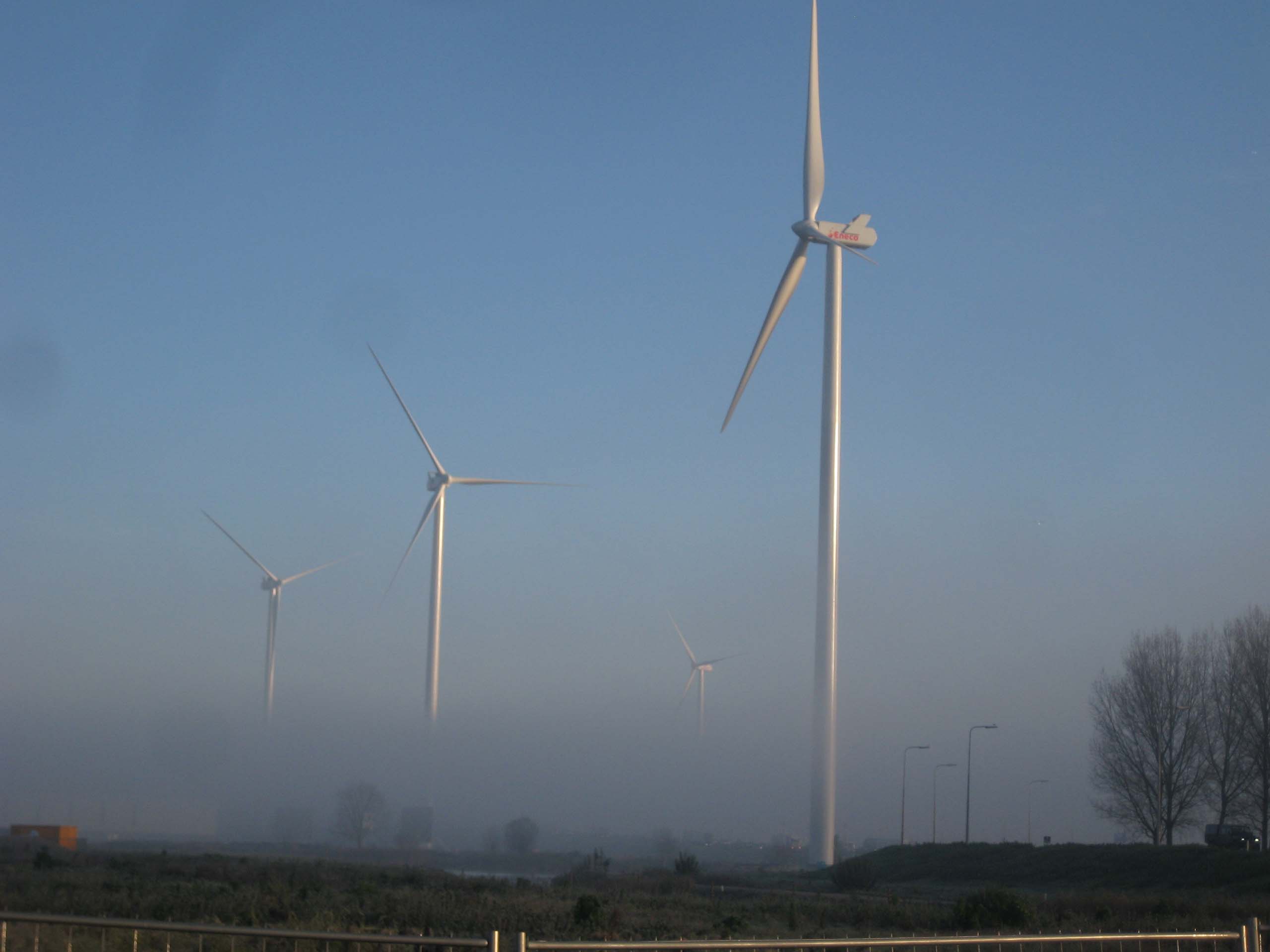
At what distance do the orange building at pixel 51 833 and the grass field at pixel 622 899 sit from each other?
45.0 ft

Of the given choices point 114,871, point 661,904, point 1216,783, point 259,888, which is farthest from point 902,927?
point 1216,783

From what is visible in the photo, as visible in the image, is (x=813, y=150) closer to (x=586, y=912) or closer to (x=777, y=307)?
(x=777, y=307)

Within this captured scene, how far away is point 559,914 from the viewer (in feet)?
94.5

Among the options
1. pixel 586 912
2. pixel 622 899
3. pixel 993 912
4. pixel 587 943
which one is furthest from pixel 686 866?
pixel 587 943

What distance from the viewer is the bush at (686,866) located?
57.5 m

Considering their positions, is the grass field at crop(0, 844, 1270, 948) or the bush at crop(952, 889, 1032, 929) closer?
the grass field at crop(0, 844, 1270, 948)

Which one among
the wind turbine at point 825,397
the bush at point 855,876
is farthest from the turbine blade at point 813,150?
the bush at point 855,876

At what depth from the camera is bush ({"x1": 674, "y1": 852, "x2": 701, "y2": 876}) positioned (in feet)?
189

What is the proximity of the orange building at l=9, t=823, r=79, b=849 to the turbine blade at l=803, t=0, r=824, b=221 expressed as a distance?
53.6m

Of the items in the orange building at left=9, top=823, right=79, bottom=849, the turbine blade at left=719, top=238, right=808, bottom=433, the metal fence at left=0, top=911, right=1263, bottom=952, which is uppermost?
the turbine blade at left=719, top=238, right=808, bottom=433

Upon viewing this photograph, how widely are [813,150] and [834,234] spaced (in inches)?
189

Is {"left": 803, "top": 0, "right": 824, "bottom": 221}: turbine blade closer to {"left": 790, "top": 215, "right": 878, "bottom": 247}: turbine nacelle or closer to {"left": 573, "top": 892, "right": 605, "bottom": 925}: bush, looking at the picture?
{"left": 790, "top": 215, "right": 878, "bottom": 247}: turbine nacelle

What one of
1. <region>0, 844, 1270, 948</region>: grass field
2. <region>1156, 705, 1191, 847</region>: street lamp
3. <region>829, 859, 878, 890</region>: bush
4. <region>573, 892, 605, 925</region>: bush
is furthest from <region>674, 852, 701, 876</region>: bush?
<region>1156, 705, 1191, 847</region>: street lamp

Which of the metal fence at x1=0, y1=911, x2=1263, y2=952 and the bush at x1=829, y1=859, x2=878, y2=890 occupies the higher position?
the metal fence at x1=0, y1=911, x2=1263, y2=952
